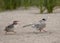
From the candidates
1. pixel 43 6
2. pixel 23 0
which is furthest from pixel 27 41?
pixel 23 0

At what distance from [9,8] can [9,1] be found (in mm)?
1227

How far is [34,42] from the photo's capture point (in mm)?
7754

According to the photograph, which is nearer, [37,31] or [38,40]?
[38,40]

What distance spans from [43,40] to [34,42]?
44 centimetres

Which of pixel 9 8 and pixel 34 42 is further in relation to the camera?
pixel 9 8

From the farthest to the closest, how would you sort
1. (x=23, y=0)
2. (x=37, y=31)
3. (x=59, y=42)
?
(x=23, y=0) → (x=37, y=31) → (x=59, y=42)

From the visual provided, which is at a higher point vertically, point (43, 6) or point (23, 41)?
point (23, 41)

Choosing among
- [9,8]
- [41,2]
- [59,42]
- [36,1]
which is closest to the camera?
[59,42]

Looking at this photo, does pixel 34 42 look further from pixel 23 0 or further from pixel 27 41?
pixel 23 0

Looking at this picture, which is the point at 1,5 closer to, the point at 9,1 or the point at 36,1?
the point at 9,1

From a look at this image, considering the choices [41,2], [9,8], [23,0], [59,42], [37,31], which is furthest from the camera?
[9,8]

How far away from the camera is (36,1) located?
1911cm

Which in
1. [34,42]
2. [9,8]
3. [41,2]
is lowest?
[9,8]

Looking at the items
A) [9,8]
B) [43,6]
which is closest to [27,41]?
[43,6]
